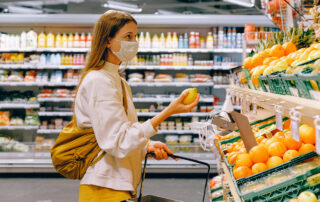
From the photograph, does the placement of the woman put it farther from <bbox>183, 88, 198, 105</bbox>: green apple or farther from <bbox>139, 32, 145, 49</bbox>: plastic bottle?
<bbox>139, 32, 145, 49</bbox>: plastic bottle

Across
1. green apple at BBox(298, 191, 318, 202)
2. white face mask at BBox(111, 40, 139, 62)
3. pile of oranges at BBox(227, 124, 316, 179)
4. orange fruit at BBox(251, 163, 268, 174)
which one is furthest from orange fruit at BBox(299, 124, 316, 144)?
white face mask at BBox(111, 40, 139, 62)

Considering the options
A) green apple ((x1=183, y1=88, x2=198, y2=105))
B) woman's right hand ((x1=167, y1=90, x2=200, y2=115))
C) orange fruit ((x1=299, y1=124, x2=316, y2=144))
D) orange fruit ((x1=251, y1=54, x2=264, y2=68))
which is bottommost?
orange fruit ((x1=299, y1=124, x2=316, y2=144))

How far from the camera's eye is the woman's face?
5.41 ft

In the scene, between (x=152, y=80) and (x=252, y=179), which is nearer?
(x=252, y=179)

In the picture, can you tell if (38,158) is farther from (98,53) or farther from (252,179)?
(252,179)

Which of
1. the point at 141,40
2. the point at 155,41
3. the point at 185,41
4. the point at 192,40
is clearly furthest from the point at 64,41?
the point at 192,40

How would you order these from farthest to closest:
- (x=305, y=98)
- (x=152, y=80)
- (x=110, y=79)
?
1. (x=152, y=80)
2. (x=110, y=79)
3. (x=305, y=98)

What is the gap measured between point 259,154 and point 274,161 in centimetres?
8

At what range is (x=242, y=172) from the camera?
5.09 feet

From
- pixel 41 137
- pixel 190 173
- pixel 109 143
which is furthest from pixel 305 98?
pixel 41 137

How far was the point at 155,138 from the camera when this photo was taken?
5.83m

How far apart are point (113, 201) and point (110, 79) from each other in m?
0.57

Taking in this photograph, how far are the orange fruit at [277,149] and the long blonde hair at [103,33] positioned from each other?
2.90ft

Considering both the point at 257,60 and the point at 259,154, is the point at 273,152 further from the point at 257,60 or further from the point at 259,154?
the point at 257,60
